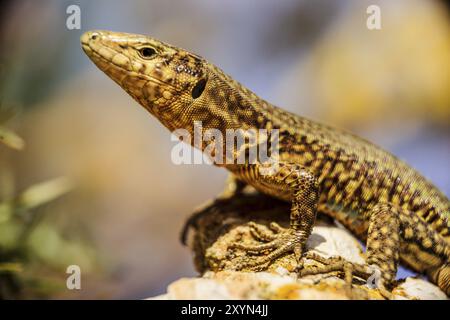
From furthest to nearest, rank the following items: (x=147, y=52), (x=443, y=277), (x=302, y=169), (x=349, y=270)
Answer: (x=443, y=277) → (x=302, y=169) → (x=147, y=52) → (x=349, y=270)

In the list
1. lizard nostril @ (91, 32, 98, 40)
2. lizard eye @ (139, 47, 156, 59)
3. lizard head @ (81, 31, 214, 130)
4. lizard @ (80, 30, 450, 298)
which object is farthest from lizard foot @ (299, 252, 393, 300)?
lizard nostril @ (91, 32, 98, 40)

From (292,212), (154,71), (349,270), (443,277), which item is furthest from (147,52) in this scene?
(443,277)

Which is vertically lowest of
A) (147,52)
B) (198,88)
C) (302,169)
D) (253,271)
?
(253,271)

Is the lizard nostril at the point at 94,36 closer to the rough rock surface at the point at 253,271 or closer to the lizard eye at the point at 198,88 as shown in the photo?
the lizard eye at the point at 198,88

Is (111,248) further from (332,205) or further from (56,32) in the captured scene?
(332,205)

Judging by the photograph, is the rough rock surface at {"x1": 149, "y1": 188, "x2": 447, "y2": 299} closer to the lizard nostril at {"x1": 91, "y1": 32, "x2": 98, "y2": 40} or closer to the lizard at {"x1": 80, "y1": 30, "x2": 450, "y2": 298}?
the lizard at {"x1": 80, "y1": 30, "x2": 450, "y2": 298}

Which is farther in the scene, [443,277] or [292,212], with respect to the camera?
[443,277]

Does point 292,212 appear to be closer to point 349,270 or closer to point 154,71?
point 349,270
